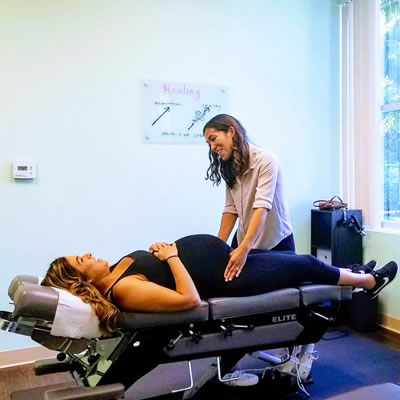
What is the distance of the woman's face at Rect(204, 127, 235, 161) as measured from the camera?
2168mm

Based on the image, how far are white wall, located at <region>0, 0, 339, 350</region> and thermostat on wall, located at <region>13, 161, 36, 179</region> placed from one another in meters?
Answer: 0.04

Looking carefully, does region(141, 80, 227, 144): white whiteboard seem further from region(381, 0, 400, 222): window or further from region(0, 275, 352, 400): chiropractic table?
region(0, 275, 352, 400): chiropractic table

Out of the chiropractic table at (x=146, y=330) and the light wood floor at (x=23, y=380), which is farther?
the light wood floor at (x=23, y=380)

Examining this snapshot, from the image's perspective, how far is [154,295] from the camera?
163cm

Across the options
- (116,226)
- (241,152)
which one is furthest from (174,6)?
(116,226)

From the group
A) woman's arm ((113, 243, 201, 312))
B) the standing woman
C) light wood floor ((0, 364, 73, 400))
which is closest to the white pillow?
woman's arm ((113, 243, 201, 312))

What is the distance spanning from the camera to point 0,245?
8.14ft

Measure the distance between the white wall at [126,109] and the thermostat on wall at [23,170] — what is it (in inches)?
1.6

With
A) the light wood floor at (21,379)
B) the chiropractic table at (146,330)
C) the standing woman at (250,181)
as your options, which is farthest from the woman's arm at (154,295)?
the light wood floor at (21,379)

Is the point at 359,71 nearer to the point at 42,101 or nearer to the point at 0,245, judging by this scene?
the point at 42,101

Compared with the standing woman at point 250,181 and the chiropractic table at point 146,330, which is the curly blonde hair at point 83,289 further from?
the standing woman at point 250,181

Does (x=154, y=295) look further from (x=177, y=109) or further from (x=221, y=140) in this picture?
(x=177, y=109)

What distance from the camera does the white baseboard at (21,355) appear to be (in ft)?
8.27

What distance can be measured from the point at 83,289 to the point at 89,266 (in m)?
0.11
